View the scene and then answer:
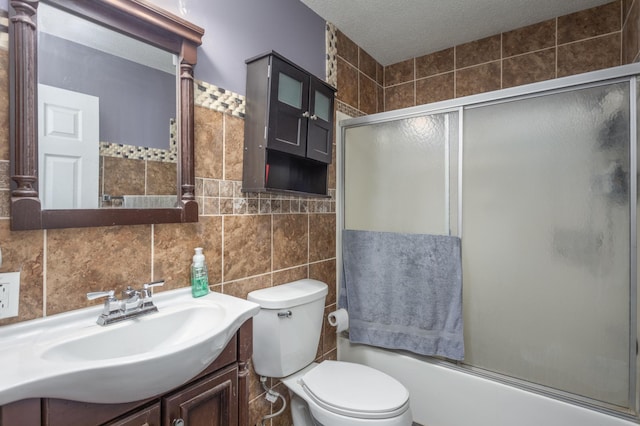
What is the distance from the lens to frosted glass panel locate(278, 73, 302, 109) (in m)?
1.37

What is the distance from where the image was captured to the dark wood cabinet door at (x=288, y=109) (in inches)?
52.7

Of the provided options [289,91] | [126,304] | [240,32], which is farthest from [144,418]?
[240,32]

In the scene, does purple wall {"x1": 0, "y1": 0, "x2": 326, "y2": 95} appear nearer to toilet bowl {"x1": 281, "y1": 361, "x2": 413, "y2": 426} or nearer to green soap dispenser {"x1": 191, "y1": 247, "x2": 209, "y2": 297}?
green soap dispenser {"x1": 191, "y1": 247, "x2": 209, "y2": 297}

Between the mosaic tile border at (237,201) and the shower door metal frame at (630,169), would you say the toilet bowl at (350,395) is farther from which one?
the mosaic tile border at (237,201)

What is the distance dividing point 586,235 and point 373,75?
174 cm

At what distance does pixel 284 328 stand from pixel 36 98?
3.72ft

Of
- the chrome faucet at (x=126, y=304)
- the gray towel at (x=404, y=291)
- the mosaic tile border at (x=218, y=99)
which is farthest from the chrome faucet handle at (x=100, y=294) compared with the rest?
the gray towel at (x=404, y=291)

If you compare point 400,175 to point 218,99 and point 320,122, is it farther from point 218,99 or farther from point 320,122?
point 218,99

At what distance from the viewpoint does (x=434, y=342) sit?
1.68 m

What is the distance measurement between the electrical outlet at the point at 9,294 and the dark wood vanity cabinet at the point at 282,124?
79 cm

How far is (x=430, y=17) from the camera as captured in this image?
73.9 inches

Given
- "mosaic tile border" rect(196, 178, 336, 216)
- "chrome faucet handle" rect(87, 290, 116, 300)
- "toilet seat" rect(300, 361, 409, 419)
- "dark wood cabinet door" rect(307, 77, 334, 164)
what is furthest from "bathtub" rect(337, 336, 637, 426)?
"chrome faucet handle" rect(87, 290, 116, 300)

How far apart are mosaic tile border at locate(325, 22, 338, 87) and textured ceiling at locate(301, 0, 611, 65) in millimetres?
46

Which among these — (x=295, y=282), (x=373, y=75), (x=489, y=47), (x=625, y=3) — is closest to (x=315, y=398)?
(x=295, y=282)
